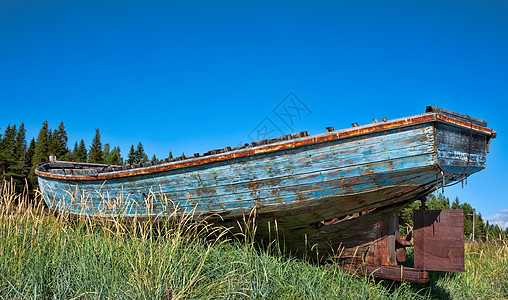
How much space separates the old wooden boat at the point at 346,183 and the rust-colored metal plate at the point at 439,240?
1cm

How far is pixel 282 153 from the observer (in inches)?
179

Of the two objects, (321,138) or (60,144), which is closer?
(321,138)

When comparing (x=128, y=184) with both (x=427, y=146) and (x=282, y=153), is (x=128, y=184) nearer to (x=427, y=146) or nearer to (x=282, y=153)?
(x=282, y=153)

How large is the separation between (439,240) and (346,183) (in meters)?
1.62

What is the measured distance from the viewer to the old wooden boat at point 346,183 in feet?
13.4

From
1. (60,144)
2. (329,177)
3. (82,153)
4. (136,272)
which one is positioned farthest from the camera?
(82,153)

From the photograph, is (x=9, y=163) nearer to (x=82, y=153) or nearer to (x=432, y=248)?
(x=82, y=153)

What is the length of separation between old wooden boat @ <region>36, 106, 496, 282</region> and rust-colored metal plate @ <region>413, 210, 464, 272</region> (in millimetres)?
13

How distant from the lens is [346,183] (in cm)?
439

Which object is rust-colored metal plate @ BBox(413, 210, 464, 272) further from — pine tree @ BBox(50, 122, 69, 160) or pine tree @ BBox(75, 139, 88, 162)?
pine tree @ BBox(75, 139, 88, 162)

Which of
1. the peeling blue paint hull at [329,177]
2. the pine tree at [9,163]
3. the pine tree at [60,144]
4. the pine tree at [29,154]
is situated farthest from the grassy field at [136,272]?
the pine tree at [29,154]

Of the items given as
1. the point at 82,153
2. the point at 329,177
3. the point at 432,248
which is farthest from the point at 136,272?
the point at 82,153

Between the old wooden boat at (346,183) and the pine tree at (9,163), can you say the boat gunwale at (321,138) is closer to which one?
the old wooden boat at (346,183)

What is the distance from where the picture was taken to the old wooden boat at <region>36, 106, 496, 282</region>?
4.09 metres
